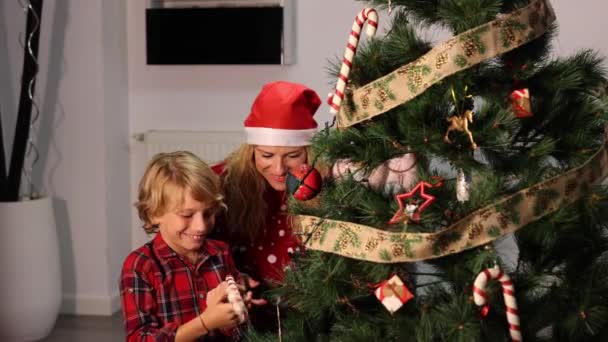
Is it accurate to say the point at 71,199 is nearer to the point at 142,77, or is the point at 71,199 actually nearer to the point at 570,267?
the point at 142,77

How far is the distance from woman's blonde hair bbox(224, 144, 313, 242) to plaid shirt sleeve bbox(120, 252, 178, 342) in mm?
310

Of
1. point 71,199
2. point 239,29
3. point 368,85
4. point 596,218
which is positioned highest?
point 239,29

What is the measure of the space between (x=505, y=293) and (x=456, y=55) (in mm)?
349

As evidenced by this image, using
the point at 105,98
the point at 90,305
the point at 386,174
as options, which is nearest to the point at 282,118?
the point at 386,174

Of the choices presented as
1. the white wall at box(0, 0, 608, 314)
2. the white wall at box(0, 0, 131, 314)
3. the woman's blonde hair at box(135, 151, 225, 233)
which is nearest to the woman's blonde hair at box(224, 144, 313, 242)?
the woman's blonde hair at box(135, 151, 225, 233)

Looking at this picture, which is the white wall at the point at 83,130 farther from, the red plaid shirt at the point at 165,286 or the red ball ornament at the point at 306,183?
the red ball ornament at the point at 306,183

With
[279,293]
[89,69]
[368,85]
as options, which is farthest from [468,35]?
[89,69]

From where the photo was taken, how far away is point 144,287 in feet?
5.90

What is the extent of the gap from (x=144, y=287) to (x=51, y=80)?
78.0 inches

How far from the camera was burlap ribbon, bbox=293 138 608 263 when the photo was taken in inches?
50.4

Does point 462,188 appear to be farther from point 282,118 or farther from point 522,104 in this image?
point 282,118

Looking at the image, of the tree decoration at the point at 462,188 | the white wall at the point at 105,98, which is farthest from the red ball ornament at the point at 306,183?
the white wall at the point at 105,98

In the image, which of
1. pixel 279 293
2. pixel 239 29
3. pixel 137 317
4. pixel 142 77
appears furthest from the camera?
pixel 142 77

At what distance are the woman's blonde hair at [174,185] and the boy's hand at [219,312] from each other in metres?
0.23
